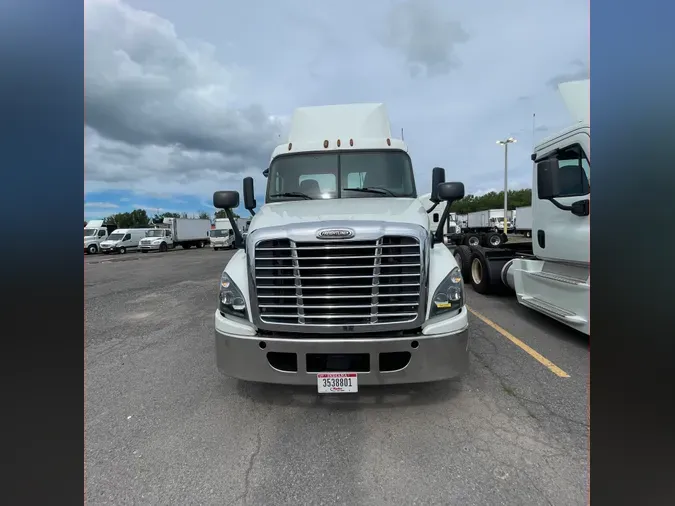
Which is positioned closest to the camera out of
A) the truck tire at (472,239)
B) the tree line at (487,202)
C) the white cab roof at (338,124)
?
the white cab roof at (338,124)

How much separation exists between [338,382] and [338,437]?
44 cm

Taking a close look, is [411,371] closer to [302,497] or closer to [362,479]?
[362,479]

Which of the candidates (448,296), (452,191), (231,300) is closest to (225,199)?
(231,300)

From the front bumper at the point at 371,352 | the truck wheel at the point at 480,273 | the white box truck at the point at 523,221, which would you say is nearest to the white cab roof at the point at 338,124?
the front bumper at the point at 371,352

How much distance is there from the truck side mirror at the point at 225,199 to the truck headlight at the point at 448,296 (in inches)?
96.6

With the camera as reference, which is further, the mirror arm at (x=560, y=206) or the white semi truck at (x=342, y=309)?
the mirror arm at (x=560, y=206)

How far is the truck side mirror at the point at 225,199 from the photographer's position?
3.80 metres

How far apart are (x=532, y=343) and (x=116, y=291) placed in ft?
35.5

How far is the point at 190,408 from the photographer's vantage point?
3.16 meters

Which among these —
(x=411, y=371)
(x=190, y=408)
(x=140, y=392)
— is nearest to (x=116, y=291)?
(x=140, y=392)

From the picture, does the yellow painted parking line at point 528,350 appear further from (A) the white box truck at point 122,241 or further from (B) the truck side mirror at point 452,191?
(A) the white box truck at point 122,241

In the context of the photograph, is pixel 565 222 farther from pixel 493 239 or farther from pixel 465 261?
pixel 493 239

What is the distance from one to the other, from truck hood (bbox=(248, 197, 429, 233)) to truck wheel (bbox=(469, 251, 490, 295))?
4.38 metres

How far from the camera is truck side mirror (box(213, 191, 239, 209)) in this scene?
12.5 ft
